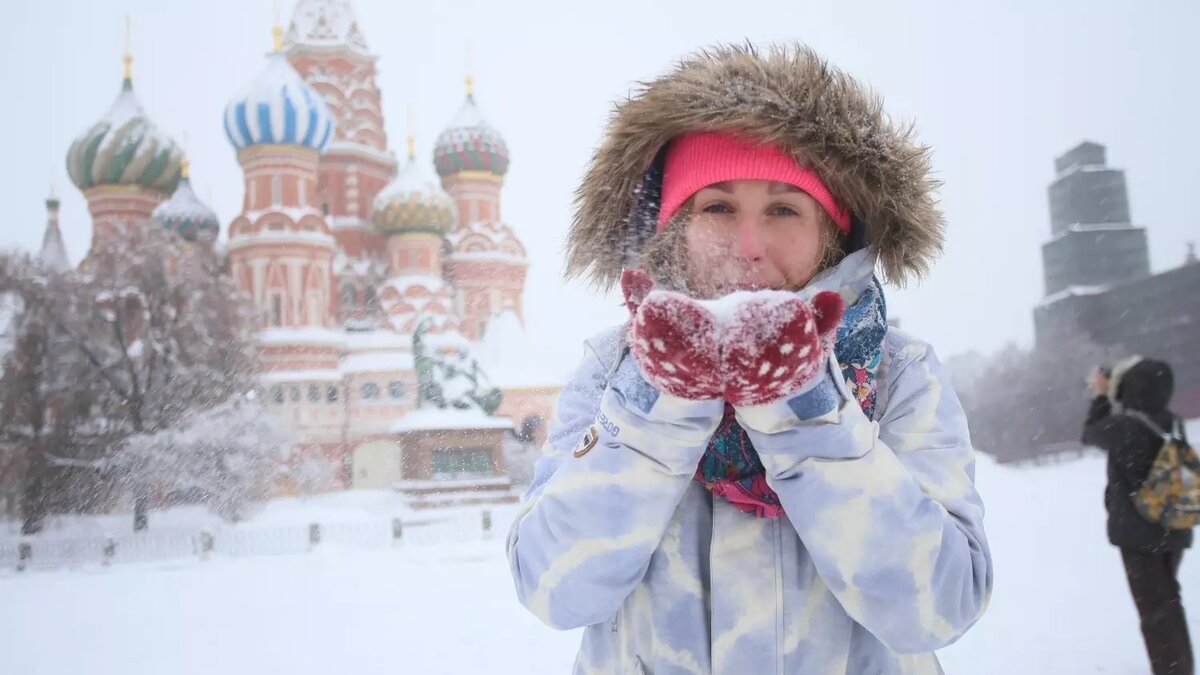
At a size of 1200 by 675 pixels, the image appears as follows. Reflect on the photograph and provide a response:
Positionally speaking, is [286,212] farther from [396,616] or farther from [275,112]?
[396,616]

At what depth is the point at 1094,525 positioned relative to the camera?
25.0 feet

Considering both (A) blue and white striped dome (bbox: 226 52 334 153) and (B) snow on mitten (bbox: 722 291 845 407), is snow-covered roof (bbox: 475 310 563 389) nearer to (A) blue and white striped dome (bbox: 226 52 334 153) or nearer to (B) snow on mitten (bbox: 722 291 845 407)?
(A) blue and white striped dome (bbox: 226 52 334 153)

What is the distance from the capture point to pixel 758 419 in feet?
2.44

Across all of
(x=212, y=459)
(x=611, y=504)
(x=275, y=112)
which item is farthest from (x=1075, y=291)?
(x=611, y=504)

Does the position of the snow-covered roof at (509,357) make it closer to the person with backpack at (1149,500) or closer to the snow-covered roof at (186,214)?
the snow-covered roof at (186,214)

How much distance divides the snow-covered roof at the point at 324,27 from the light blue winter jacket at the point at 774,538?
24.9 m

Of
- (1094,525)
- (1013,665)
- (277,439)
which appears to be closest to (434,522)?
(277,439)

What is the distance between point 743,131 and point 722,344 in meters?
0.34

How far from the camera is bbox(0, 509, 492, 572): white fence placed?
33.3ft

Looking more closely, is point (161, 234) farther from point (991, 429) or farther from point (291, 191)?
point (991, 429)

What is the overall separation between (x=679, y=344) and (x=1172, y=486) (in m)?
3.19

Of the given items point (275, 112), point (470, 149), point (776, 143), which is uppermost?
point (275, 112)

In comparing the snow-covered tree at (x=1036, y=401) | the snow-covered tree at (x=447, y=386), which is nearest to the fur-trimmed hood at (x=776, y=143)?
the snow-covered tree at (x=447, y=386)

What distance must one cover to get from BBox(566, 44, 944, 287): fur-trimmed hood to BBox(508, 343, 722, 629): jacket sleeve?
12.9 inches
